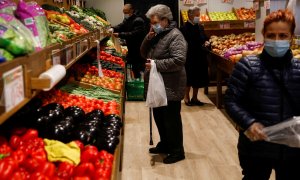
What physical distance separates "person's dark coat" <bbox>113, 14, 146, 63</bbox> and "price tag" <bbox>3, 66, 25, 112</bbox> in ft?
21.3

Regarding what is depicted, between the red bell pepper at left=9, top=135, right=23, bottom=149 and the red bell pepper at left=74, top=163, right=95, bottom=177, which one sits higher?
the red bell pepper at left=9, top=135, right=23, bottom=149

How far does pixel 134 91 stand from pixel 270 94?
17.6 feet

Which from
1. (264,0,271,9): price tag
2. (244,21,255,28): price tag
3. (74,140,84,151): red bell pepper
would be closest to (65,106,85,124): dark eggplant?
(74,140,84,151): red bell pepper

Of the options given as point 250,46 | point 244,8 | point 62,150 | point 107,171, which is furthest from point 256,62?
point 244,8

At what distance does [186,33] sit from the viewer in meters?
6.78

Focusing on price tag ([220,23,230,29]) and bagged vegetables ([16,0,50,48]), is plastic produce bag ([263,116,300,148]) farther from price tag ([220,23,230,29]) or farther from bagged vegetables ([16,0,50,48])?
price tag ([220,23,230,29])

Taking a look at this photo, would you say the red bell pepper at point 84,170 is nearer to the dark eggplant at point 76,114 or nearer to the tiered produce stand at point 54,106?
the tiered produce stand at point 54,106

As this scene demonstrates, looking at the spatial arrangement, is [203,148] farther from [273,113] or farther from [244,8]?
[244,8]

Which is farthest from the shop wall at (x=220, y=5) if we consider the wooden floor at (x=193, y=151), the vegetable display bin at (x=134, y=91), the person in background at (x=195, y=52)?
the wooden floor at (x=193, y=151)

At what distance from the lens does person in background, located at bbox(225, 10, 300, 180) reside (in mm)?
2217

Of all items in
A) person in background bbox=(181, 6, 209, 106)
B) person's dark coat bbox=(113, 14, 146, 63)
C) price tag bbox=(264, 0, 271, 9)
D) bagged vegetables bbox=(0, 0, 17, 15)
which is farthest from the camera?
person's dark coat bbox=(113, 14, 146, 63)

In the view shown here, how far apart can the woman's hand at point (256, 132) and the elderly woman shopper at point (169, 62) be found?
5.85 feet

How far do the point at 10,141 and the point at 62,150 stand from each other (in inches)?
10.1

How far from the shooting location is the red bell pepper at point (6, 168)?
55.6 inches
